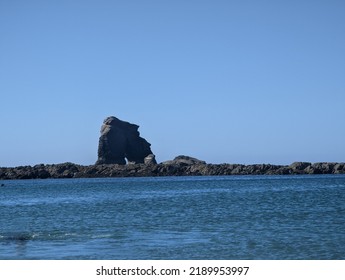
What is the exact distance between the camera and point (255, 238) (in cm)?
3609

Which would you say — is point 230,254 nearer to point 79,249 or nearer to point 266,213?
point 79,249

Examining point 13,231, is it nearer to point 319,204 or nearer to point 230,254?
point 230,254

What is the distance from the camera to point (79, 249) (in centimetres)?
3244

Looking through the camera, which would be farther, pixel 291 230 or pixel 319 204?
pixel 319 204

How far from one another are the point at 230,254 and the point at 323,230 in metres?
10.6

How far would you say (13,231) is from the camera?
43625 mm

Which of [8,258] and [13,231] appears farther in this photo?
[13,231]

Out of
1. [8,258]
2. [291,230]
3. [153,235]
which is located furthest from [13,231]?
[291,230]
